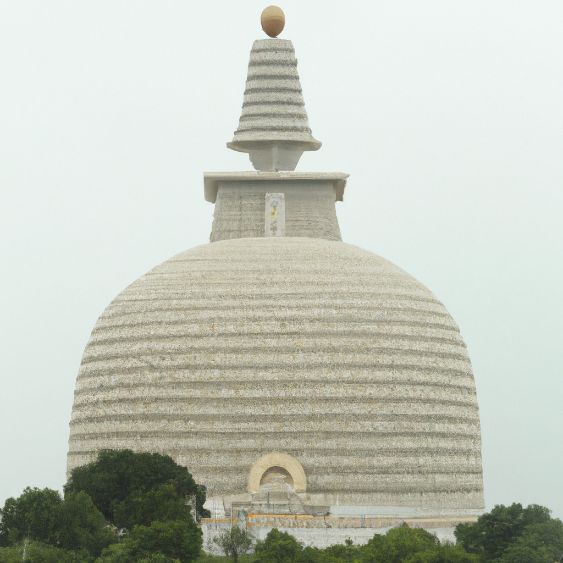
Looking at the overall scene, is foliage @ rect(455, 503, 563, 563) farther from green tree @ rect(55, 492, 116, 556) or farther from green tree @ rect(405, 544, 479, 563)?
green tree @ rect(55, 492, 116, 556)

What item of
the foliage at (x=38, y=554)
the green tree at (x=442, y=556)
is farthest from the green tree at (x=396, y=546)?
the foliage at (x=38, y=554)

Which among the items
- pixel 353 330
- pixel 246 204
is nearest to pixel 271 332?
pixel 353 330

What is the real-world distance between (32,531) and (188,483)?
680 centimetres

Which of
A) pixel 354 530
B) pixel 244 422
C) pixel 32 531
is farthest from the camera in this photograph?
pixel 244 422

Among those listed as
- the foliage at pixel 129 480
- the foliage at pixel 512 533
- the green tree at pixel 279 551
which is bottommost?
the green tree at pixel 279 551

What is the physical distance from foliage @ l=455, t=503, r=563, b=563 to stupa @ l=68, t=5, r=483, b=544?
488cm

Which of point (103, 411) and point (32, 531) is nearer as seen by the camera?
point (32, 531)

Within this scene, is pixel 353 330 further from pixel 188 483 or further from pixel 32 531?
pixel 32 531

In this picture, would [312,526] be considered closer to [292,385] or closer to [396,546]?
[292,385]

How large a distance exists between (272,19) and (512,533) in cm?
2161

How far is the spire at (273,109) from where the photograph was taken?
79.4 m

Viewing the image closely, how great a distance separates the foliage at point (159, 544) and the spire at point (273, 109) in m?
20.0

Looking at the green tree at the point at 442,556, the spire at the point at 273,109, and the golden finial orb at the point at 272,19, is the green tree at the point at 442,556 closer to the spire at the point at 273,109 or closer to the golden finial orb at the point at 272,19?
the spire at the point at 273,109

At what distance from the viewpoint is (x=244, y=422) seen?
71750 mm
